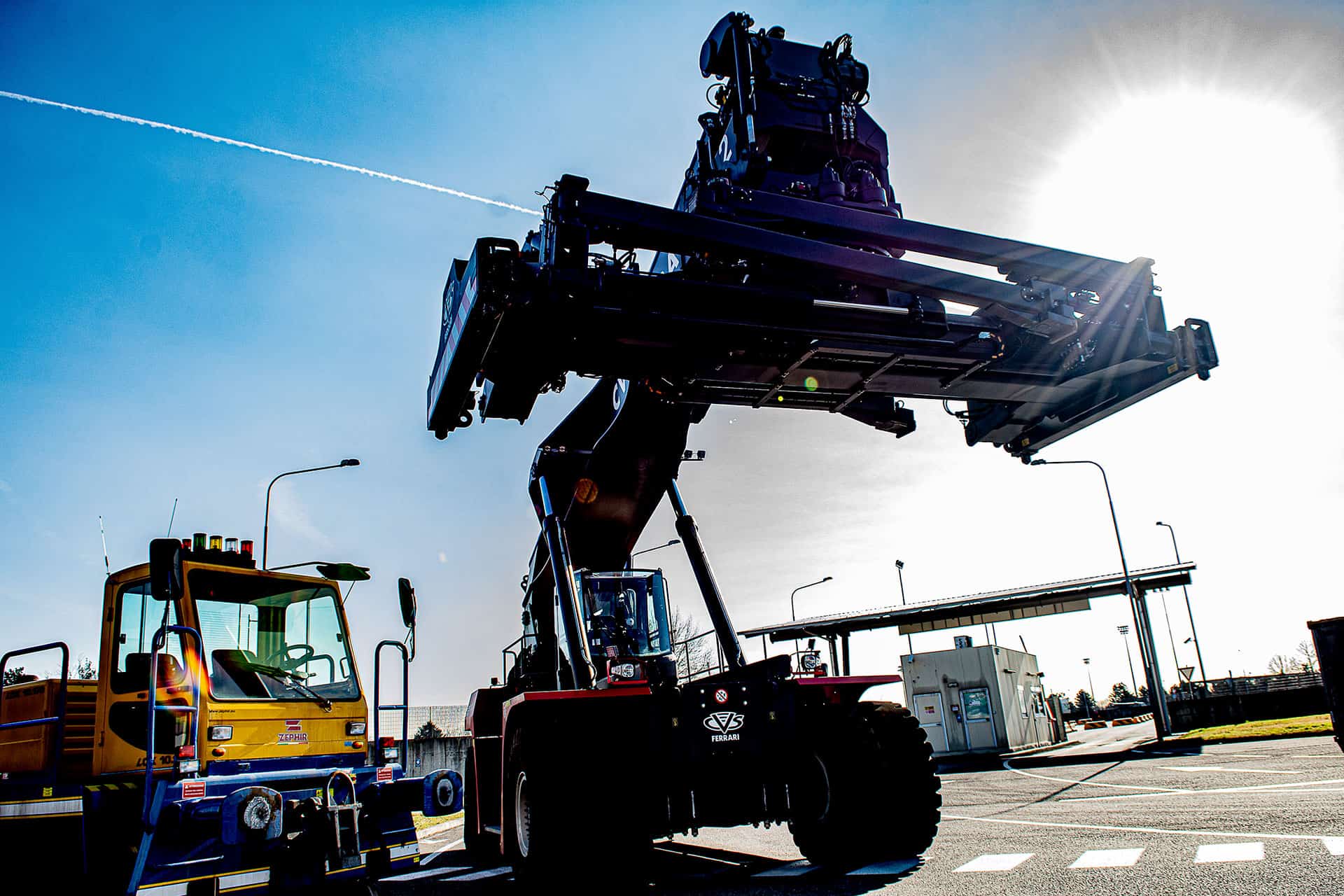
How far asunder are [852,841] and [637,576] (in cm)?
301

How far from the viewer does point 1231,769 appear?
13797mm

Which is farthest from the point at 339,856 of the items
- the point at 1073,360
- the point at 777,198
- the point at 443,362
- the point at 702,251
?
the point at 1073,360

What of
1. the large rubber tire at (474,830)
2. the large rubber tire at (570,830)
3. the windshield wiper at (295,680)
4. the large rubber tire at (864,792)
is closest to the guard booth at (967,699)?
the large rubber tire at (474,830)

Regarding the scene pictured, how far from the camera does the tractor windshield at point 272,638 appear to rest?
6809 mm

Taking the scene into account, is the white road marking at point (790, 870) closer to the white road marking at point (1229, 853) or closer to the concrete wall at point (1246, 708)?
the white road marking at point (1229, 853)

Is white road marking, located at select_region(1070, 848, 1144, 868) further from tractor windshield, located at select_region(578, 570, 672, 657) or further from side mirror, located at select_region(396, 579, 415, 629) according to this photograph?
side mirror, located at select_region(396, 579, 415, 629)

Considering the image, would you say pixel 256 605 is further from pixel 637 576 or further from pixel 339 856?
pixel 637 576

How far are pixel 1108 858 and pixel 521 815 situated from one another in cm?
443

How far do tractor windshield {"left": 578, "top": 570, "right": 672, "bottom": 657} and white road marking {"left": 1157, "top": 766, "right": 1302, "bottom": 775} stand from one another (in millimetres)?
9521

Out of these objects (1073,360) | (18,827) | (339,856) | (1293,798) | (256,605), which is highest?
(1073,360)

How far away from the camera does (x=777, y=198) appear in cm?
668

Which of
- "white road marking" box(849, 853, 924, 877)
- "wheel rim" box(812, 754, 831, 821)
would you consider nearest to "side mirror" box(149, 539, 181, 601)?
"wheel rim" box(812, 754, 831, 821)

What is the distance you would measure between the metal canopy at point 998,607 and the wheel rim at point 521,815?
2018 centimetres

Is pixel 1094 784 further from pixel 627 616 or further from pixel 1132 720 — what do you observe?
pixel 1132 720
